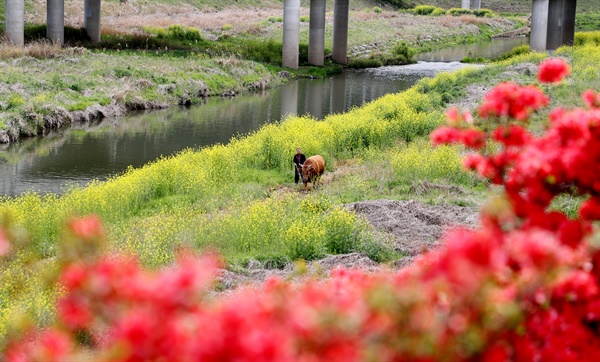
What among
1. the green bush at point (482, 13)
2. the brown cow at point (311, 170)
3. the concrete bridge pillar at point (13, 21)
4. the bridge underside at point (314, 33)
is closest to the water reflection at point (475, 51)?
the bridge underside at point (314, 33)

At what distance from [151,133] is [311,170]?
41.0 ft

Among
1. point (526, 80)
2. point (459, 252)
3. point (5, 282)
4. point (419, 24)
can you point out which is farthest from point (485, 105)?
point (419, 24)

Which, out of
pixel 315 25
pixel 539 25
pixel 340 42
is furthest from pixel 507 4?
pixel 315 25

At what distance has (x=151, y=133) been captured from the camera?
3027 cm

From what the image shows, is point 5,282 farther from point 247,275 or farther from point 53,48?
point 53,48

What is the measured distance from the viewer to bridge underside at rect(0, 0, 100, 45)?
44.3 m

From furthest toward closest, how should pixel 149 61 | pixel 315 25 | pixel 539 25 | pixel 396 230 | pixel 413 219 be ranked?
pixel 539 25
pixel 315 25
pixel 149 61
pixel 413 219
pixel 396 230

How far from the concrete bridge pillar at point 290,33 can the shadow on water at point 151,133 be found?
5972 millimetres

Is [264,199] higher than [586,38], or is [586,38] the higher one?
[586,38]

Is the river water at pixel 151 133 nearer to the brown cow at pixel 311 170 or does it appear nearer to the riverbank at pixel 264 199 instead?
the riverbank at pixel 264 199

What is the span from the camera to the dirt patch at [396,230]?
464 inches

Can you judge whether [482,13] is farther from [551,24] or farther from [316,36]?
[316,36]

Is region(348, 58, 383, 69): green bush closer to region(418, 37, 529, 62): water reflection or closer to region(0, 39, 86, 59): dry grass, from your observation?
region(418, 37, 529, 62): water reflection

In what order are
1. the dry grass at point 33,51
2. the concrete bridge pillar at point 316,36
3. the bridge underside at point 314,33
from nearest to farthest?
1. the dry grass at point 33,51
2. the bridge underside at point 314,33
3. the concrete bridge pillar at point 316,36
